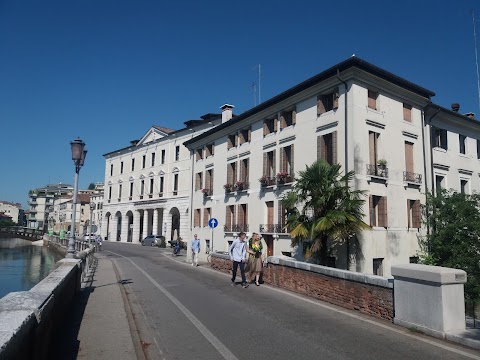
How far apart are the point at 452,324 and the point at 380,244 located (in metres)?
11.7

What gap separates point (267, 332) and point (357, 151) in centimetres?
1250

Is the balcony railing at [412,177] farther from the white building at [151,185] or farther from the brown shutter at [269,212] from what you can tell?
the white building at [151,185]

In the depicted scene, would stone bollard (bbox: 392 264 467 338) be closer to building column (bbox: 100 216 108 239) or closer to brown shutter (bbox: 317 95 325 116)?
brown shutter (bbox: 317 95 325 116)

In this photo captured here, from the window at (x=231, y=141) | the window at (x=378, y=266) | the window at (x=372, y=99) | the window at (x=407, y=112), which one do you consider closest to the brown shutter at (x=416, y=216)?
the window at (x=378, y=266)

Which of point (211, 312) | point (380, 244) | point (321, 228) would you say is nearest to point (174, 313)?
point (211, 312)

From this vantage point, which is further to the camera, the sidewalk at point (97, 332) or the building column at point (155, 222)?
the building column at point (155, 222)

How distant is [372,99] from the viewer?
19125mm

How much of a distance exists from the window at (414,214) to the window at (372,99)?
5378 millimetres

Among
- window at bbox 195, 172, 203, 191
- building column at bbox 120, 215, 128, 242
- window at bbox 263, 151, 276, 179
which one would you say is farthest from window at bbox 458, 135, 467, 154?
building column at bbox 120, 215, 128, 242

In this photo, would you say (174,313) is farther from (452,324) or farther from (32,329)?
(452,324)

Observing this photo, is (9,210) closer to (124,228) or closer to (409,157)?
(124,228)

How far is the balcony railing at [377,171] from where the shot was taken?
1806 cm

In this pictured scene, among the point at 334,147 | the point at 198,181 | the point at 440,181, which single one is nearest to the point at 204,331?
the point at 334,147

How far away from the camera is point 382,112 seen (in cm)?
1930
